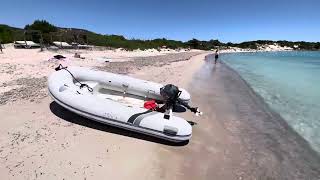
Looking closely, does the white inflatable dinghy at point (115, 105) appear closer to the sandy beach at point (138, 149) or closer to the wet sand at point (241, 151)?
the sandy beach at point (138, 149)

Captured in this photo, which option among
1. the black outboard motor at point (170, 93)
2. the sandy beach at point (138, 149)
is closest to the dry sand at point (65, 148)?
the sandy beach at point (138, 149)

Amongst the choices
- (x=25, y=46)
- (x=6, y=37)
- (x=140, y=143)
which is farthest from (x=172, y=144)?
(x=6, y=37)

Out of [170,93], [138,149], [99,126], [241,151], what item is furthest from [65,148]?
[241,151]

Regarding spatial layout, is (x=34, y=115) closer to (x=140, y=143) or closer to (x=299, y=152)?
(x=140, y=143)

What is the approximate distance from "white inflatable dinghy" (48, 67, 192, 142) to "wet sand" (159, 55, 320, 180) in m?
0.43

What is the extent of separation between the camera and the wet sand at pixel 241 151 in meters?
4.63

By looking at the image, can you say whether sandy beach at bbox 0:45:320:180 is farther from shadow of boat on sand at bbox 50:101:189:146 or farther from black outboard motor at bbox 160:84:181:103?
black outboard motor at bbox 160:84:181:103

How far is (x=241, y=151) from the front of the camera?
5.48 metres

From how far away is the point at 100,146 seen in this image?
5102mm

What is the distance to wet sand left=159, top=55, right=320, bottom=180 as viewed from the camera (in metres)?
4.63

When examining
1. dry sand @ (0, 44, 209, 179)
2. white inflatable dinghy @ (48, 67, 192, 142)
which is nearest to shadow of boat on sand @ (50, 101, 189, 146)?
dry sand @ (0, 44, 209, 179)

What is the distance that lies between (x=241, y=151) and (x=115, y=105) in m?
2.89

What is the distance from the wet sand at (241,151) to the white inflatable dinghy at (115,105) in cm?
43

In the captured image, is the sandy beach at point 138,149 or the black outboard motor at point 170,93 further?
the black outboard motor at point 170,93
